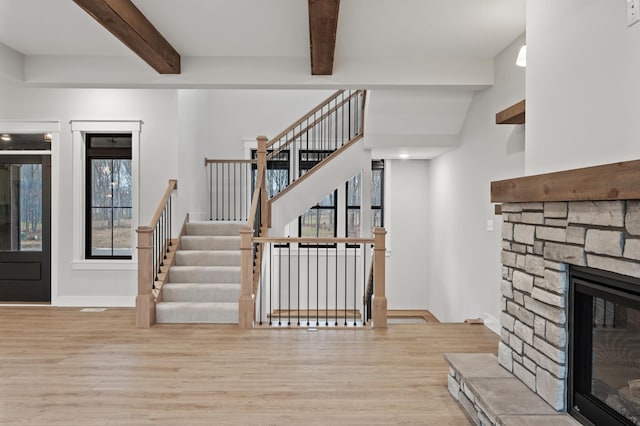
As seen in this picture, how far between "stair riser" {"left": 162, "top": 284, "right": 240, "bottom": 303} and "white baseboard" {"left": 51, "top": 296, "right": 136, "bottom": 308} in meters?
1.09

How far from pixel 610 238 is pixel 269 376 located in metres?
2.47

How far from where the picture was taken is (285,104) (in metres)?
8.28

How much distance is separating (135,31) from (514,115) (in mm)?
3063

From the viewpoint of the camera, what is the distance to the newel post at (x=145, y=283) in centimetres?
505

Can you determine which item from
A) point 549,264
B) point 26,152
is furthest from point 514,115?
point 26,152

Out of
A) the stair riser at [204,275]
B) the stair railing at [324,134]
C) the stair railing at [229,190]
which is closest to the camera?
the stair riser at [204,275]

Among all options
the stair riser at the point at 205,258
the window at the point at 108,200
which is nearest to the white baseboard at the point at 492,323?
the stair riser at the point at 205,258

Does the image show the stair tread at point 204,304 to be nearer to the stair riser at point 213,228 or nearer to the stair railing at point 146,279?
the stair railing at point 146,279

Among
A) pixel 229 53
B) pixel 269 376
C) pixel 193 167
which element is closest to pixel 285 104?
pixel 193 167

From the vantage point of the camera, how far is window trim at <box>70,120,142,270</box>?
20.7ft

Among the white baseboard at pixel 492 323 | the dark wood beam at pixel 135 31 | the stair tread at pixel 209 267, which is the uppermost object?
the dark wood beam at pixel 135 31

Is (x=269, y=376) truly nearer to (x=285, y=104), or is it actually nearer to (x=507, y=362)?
(x=507, y=362)

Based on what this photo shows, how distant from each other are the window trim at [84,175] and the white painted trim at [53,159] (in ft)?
0.71

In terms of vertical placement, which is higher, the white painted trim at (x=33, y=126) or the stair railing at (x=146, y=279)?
the white painted trim at (x=33, y=126)
